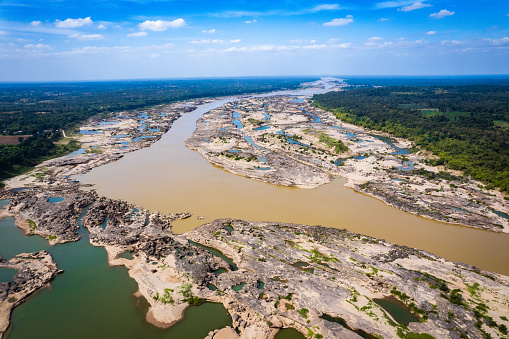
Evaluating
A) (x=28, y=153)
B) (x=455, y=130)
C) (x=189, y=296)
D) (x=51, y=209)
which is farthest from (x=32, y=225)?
(x=455, y=130)

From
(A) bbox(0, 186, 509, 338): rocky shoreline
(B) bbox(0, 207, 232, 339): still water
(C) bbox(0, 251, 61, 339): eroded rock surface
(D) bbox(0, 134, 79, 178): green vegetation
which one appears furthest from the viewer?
(D) bbox(0, 134, 79, 178): green vegetation

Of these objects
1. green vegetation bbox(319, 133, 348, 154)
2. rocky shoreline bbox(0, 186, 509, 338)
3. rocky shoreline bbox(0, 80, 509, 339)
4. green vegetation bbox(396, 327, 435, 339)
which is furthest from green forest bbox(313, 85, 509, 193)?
green vegetation bbox(396, 327, 435, 339)

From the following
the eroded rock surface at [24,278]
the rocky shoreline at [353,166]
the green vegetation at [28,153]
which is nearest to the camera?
the eroded rock surface at [24,278]

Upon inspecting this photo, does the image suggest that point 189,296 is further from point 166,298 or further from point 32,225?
point 32,225

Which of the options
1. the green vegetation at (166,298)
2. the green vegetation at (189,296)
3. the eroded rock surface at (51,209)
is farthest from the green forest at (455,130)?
the eroded rock surface at (51,209)

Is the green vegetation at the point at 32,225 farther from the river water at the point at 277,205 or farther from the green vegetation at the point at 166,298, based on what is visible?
the green vegetation at the point at 166,298

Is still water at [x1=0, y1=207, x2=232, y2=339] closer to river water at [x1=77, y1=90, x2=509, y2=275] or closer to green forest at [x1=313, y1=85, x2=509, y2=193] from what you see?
river water at [x1=77, y1=90, x2=509, y2=275]
